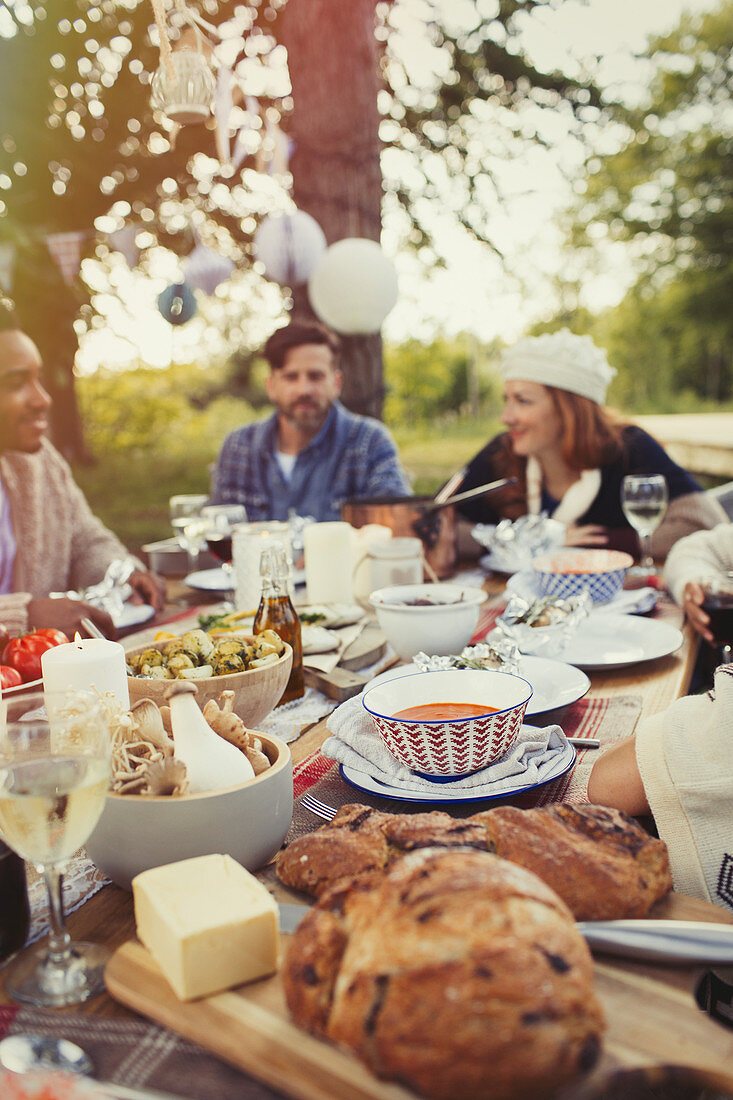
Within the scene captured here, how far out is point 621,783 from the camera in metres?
1.00

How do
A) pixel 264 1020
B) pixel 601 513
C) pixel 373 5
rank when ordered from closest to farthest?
pixel 264 1020, pixel 601 513, pixel 373 5

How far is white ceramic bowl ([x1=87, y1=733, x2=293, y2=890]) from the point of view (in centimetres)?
85

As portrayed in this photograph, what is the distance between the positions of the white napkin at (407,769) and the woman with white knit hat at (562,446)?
2.11 m

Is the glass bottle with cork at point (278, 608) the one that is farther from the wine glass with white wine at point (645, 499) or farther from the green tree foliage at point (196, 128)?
the green tree foliage at point (196, 128)

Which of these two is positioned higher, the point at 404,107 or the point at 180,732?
the point at 404,107

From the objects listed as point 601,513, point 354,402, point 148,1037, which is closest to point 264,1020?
point 148,1037

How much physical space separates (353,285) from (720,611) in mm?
3216

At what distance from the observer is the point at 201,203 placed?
705 centimetres

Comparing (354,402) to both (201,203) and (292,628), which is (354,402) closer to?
(201,203)

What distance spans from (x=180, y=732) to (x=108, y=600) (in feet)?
4.37

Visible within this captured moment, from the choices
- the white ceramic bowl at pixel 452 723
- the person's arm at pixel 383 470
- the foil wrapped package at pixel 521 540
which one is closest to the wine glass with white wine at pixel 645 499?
the foil wrapped package at pixel 521 540

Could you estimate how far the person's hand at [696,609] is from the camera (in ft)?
6.21

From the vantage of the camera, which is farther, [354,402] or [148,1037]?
[354,402]

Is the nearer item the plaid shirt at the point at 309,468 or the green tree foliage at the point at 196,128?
the plaid shirt at the point at 309,468
